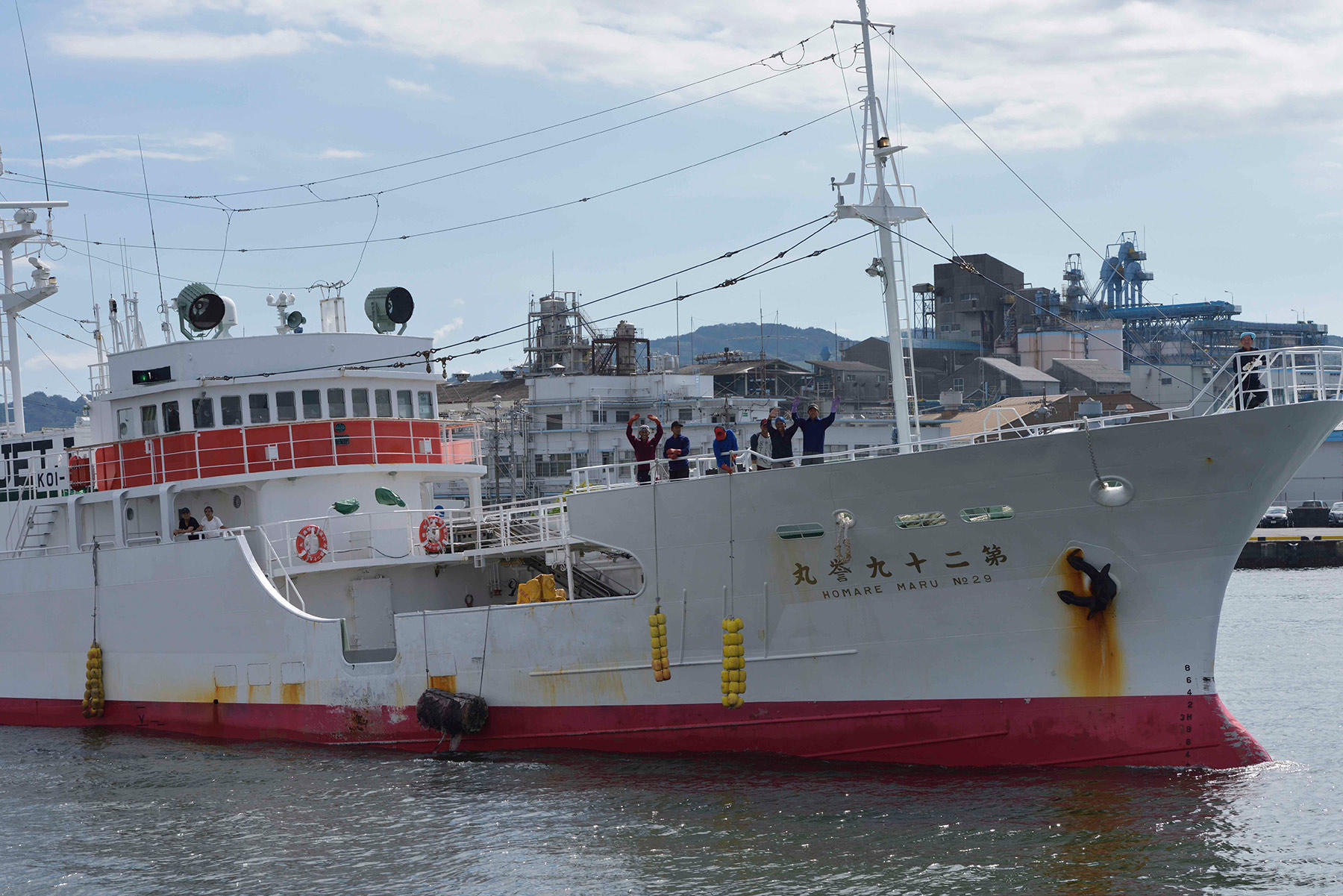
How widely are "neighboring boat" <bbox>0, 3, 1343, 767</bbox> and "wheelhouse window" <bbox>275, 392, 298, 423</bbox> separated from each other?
0.18 feet

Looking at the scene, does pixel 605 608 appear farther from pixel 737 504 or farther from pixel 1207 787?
pixel 1207 787

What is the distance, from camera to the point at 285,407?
66.4 feet

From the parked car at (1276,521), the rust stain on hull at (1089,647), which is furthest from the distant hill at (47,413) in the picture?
the rust stain on hull at (1089,647)

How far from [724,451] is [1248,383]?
20.3 ft

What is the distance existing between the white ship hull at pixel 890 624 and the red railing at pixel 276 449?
1.74m

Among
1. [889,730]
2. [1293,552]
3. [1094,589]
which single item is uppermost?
[1094,589]

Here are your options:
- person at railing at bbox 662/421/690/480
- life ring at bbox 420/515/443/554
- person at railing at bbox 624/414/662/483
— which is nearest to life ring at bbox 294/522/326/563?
life ring at bbox 420/515/443/554

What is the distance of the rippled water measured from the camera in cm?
1230

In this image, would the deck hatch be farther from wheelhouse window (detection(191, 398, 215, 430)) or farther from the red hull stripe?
wheelhouse window (detection(191, 398, 215, 430))

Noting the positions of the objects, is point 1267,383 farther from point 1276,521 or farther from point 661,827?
point 1276,521

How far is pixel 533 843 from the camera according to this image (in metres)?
13.6

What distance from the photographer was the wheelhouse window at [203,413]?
2041 centimetres

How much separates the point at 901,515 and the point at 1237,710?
9.32m

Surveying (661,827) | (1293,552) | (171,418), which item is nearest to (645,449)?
(661,827)
